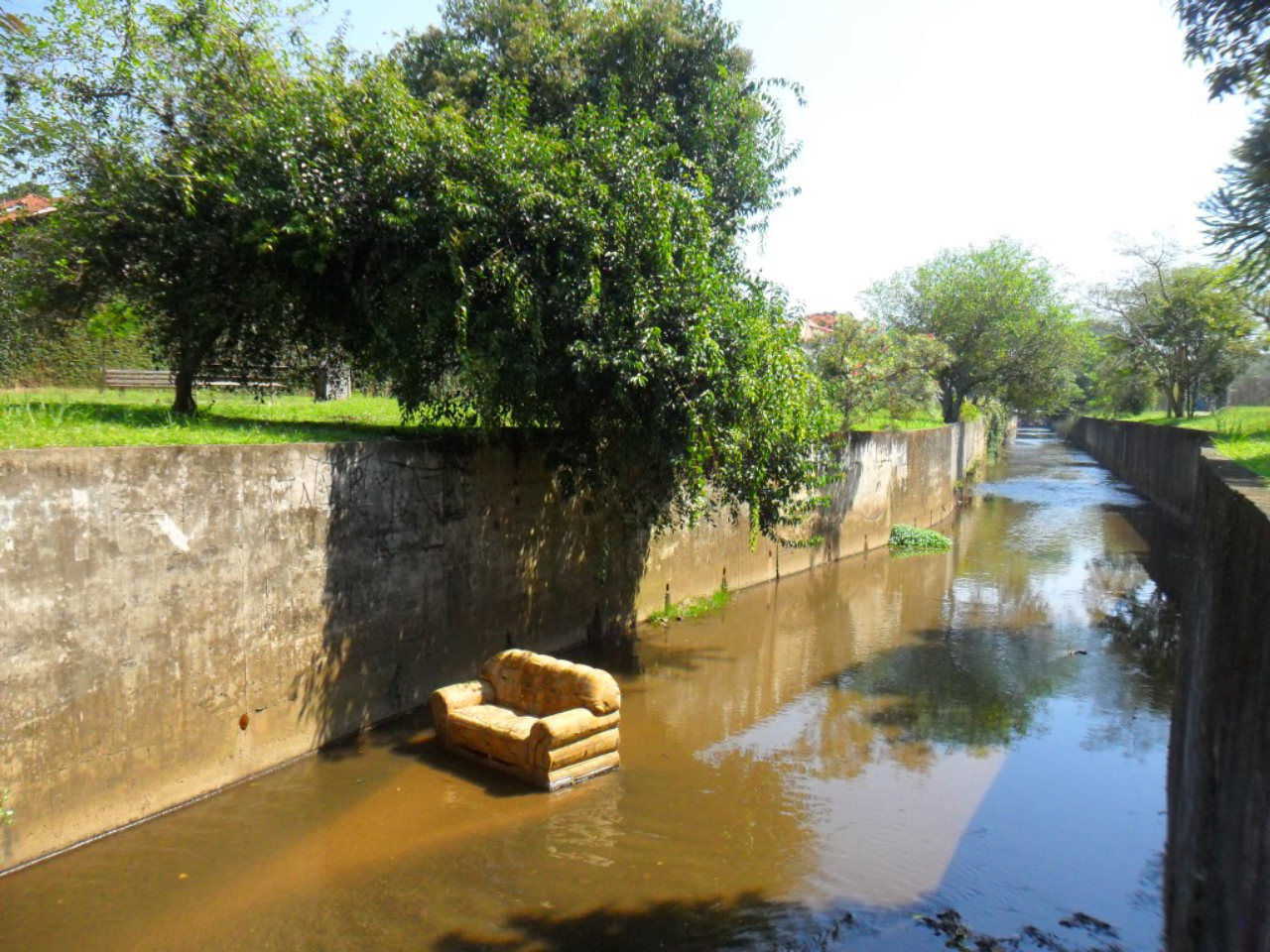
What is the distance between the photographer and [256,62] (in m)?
9.77

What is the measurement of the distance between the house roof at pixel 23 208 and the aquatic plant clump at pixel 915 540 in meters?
17.3

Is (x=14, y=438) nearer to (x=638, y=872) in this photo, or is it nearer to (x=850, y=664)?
(x=638, y=872)

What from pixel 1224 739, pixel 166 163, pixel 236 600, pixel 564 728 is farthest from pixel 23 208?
pixel 1224 739

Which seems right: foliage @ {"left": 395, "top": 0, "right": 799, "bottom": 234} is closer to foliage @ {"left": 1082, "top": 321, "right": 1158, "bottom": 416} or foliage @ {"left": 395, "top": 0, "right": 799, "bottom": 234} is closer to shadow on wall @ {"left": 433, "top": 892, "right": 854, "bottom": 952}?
shadow on wall @ {"left": 433, "top": 892, "right": 854, "bottom": 952}

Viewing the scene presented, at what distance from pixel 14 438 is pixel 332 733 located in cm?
366

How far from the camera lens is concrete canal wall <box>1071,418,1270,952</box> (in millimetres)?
3922

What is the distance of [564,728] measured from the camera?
26.2ft

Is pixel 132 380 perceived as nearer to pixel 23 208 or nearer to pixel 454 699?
pixel 23 208

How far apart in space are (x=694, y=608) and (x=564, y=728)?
22.1ft

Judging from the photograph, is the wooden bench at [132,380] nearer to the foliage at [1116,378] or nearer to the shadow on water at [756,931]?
the shadow on water at [756,931]

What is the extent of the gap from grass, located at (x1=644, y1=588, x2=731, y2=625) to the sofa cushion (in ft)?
17.1

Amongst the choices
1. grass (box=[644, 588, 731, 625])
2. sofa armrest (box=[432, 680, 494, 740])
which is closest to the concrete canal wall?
sofa armrest (box=[432, 680, 494, 740])

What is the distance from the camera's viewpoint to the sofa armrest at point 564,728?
7.92 metres

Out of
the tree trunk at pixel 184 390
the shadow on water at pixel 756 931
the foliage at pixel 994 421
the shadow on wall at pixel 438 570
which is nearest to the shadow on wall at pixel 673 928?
the shadow on water at pixel 756 931
